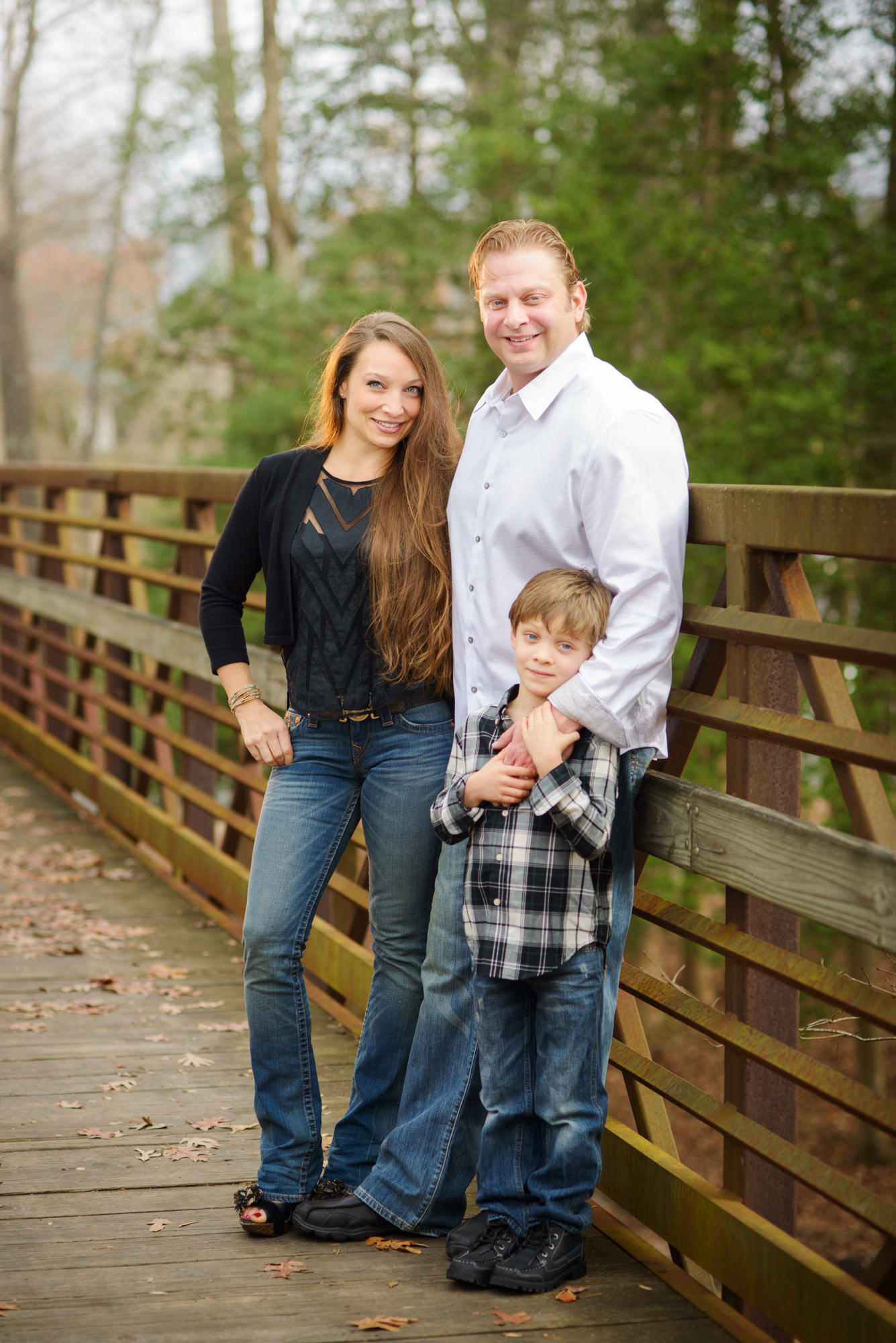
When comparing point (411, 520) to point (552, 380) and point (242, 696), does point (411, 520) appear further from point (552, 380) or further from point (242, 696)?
point (242, 696)

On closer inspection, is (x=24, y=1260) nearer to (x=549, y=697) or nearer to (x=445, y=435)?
(x=549, y=697)

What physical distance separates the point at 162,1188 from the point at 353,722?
1182mm

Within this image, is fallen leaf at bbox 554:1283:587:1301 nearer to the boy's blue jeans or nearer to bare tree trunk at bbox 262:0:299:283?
the boy's blue jeans

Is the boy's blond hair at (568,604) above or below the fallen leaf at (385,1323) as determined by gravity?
above

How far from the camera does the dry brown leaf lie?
2.92 metres

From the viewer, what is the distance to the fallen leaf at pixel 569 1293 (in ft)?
8.82

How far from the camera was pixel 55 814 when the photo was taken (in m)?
7.21

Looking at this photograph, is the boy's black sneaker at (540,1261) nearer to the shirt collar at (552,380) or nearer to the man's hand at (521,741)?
the man's hand at (521,741)

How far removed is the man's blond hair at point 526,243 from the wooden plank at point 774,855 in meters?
1.03

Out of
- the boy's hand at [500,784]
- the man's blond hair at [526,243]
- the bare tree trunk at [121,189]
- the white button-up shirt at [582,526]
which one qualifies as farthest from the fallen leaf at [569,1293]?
the bare tree trunk at [121,189]

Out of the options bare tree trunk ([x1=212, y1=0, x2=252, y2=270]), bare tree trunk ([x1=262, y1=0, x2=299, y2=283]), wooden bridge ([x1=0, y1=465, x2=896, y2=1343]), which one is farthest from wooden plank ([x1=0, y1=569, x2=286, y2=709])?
bare tree trunk ([x1=212, y1=0, x2=252, y2=270])

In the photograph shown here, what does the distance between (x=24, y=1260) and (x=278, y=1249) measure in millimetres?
512

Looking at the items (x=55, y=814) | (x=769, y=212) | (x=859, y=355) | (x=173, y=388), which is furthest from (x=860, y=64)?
(x=173, y=388)

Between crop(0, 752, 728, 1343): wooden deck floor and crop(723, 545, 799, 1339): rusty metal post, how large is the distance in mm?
396
